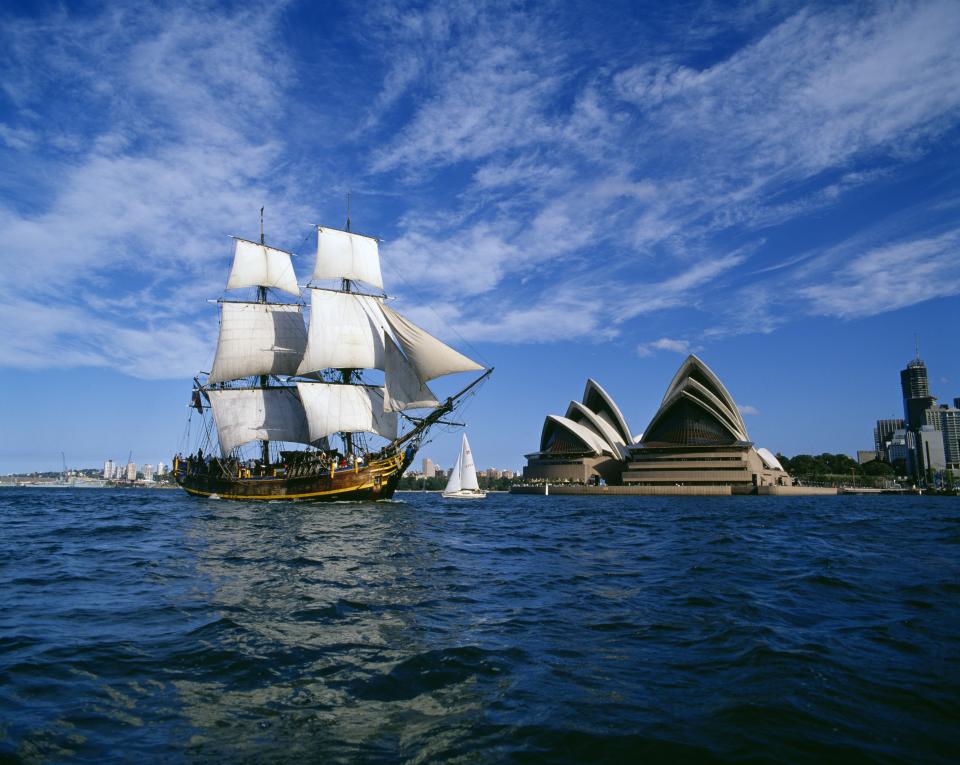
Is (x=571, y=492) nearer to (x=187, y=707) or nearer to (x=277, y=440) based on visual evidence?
(x=277, y=440)

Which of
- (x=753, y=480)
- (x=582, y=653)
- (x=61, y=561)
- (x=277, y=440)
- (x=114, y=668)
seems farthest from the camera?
(x=753, y=480)

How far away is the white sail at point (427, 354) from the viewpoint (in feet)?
148

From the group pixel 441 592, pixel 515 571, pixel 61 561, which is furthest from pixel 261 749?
pixel 61 561

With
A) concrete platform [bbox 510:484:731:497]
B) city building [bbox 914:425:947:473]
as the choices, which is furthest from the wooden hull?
city building [bbox 914:425:947:473]

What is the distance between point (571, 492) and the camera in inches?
4451

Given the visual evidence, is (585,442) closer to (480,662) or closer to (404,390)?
(404,390)

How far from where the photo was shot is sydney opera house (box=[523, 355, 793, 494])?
105812mm

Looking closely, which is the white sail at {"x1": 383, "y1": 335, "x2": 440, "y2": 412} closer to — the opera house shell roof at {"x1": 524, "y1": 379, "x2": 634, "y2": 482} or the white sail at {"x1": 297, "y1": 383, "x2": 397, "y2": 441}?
the white sail at {"x1": 297, "y1": 383, "x2": 397, "y2": 441}

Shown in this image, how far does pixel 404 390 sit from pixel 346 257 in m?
17.0

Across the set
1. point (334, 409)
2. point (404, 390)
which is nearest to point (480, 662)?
point (404, 390)

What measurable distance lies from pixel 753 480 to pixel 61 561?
10979 cm

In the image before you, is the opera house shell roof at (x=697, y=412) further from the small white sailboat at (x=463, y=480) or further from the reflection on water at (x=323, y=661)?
the reflection on water at (x=323, y=661)

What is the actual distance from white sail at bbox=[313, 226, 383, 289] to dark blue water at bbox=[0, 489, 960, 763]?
45074mm

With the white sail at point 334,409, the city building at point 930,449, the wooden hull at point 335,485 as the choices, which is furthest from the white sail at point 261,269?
the city building at point 930,449
